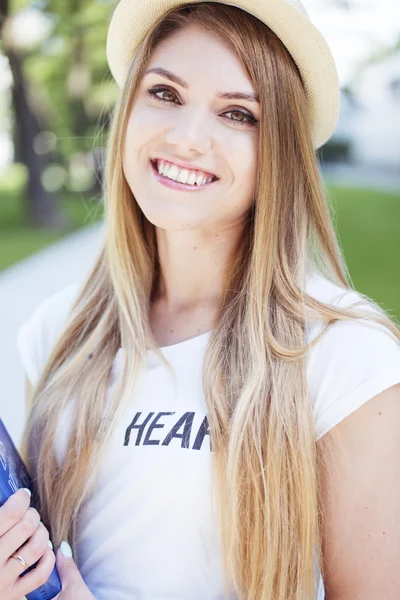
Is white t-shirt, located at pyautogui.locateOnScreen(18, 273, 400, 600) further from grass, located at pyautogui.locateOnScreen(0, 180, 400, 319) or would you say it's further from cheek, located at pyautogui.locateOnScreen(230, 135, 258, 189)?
grass, located at pyautogui.locateOnScreen(0, 180, 400, 319)

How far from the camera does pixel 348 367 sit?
1.65m

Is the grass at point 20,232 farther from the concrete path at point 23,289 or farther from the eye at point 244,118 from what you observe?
the eye at point 244,118

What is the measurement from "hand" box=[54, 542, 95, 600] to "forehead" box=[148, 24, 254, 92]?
1.17 metres

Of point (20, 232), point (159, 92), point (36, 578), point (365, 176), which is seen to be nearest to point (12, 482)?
point (36, 578)

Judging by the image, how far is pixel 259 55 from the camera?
1.87 m

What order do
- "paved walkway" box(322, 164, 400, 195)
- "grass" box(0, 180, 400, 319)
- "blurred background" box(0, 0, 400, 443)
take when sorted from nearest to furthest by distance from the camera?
"blurred background" box(0, 0, 400, 443) < "grass" box(0, 180, 400, 319) < "paved walkway" box(322, 164, 400, 195)

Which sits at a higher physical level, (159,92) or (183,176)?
(159,92)

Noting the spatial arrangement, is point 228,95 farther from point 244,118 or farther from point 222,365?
point 222,365

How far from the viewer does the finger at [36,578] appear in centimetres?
156

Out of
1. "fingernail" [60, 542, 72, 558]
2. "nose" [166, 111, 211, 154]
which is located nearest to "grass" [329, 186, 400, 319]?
"nose" [166, 111, 211, 154]

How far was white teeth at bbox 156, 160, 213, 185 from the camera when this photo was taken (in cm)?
192

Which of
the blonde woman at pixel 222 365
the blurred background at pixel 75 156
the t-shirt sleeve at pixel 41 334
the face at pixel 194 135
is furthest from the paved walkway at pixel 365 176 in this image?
the face at pixel 194 135

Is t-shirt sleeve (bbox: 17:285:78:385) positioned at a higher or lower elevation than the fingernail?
higher

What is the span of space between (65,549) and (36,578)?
0.69 feet
